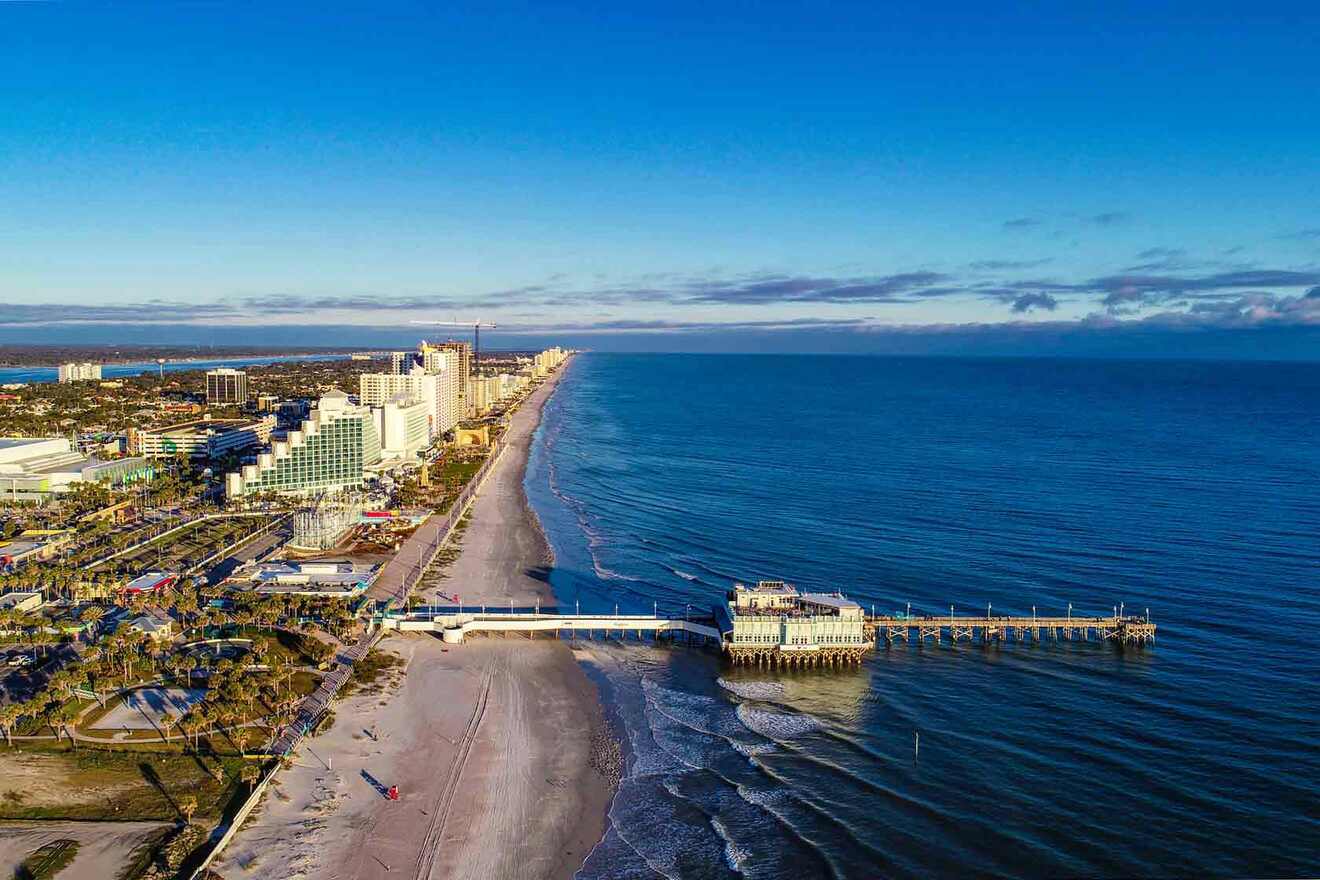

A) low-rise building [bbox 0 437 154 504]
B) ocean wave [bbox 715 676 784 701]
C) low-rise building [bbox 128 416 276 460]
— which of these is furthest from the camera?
low-rise building [bbox 128 416 276 460]

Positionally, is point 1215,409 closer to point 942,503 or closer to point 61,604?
point 942,503

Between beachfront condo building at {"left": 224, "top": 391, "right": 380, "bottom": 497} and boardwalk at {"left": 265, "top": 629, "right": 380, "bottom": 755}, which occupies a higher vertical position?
beachfront condo building at {"left": 224, "top": 391, "right": 380, "bottom": 497}

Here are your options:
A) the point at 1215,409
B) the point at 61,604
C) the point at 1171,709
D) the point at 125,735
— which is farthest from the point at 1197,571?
the point at 1215,409

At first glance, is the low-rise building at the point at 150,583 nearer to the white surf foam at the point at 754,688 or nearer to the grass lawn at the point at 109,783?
the grass lawn at the point at 109,783

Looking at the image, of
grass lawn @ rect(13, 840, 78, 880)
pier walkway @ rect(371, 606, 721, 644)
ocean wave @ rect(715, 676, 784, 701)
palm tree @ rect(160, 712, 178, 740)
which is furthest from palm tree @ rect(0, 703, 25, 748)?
ocean wave @ rect(715, 676, 784, 701)

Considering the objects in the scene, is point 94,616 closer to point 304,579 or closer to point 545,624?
point 304,579

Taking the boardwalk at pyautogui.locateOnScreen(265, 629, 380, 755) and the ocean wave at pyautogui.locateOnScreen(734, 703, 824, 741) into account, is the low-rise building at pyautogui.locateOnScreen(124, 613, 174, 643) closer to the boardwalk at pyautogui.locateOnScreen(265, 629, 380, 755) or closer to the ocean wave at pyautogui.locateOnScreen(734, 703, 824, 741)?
the boardwalk at pyautogui.locateOnScreen(265, 629, 380, 755)

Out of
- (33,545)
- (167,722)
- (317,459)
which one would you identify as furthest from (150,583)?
(317,459)

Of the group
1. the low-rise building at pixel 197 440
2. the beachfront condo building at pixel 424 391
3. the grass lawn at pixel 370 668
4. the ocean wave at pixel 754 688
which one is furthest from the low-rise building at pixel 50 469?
the ocean wave at pixel 754 688
